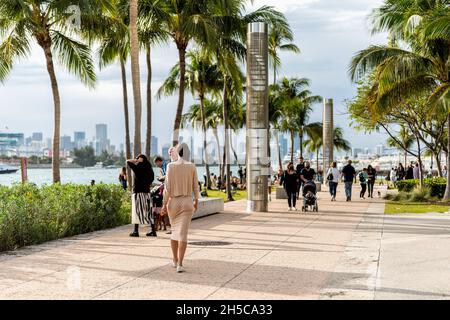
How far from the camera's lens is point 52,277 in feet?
28.3

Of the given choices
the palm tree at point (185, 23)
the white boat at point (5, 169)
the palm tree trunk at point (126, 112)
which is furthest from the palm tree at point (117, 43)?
the white boat at point (5, 169)

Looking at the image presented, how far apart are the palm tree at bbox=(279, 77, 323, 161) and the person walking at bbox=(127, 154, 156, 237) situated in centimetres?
4057

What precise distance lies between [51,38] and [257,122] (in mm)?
6823

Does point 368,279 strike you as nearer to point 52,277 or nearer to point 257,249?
point 257,249

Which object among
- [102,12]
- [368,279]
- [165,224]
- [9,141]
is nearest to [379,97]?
[102,12]

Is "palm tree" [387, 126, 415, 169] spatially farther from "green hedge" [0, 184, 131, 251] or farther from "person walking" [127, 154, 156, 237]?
"person walking" [127, 154, 156, 237]

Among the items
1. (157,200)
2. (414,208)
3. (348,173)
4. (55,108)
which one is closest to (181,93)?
(55,108)

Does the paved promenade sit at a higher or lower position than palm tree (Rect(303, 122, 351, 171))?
lower

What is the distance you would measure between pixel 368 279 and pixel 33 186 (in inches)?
339

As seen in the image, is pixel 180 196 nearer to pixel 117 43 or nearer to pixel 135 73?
pixel 135 73

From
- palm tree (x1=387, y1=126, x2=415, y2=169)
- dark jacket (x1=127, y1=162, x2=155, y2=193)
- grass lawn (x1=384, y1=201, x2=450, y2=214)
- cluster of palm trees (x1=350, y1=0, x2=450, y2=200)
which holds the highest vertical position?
cluster of palm trees (x1=350, y1=0, x2=450, y2=200)

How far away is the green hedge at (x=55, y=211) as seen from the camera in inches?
455

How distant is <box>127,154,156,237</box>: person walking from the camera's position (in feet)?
43.5

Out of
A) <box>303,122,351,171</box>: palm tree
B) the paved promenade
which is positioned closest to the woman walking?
the paved promenade
